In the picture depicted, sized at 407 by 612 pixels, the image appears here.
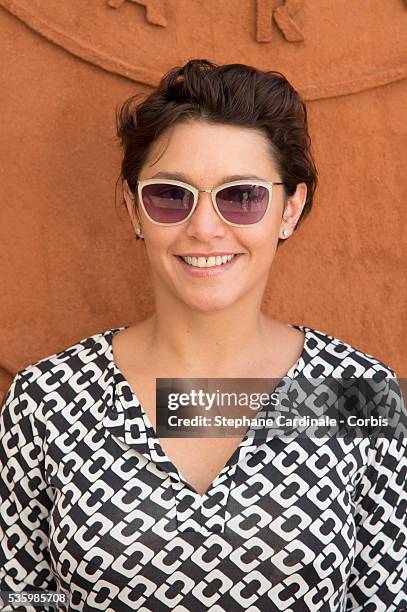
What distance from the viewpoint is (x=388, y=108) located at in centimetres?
244

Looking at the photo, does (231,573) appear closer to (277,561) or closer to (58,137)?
(277,561)

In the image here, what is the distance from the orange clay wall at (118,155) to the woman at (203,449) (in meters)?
0.41

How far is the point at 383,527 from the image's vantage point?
1979 mm

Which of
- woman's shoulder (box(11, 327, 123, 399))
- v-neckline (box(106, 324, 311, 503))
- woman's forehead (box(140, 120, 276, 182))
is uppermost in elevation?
woman's forehead (box(140, 120, 276, 182))

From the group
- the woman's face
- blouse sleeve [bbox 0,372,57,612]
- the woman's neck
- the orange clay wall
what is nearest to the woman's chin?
the woman's face

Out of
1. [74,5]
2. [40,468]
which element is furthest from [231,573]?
[74,5]

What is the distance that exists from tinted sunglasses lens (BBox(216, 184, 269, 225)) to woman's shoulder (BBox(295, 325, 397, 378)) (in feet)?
1.29

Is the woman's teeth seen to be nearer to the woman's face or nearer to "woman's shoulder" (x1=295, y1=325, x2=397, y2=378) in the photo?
the woman's face

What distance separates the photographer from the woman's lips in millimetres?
1869

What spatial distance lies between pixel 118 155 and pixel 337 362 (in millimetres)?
876

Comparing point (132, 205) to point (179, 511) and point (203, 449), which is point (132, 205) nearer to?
point (203, 449)

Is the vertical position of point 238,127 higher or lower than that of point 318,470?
higher

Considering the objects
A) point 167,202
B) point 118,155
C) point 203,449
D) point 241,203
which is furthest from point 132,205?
point 203,449

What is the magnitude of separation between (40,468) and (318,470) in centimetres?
63
